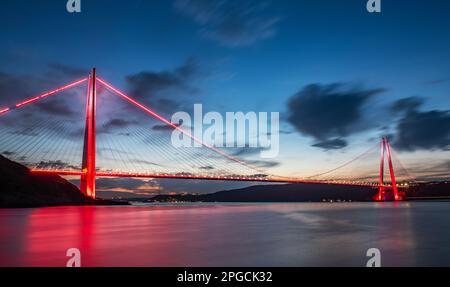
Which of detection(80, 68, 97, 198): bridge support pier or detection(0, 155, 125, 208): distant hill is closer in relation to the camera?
detection(80, 68, 97, 198): bridge support pier

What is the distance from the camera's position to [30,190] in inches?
2203

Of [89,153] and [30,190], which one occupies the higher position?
[89,153]

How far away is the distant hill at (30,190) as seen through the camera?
4978cm

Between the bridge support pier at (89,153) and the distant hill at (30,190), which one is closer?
the bridge support pier at (89,153)

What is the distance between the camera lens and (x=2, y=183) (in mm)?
50938

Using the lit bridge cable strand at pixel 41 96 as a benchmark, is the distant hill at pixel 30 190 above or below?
below

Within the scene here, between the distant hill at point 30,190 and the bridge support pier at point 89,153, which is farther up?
the bridge support pier at point 89,153

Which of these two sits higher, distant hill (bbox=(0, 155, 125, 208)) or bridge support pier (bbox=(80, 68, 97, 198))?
bridge support pier (bbox=(80, 68, 97, 198))

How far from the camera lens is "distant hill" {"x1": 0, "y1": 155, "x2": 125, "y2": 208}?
163 ft

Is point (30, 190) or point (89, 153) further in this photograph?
point (30, 190)
